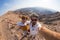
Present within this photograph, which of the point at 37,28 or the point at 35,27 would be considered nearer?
the point at 37,28

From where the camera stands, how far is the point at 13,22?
19469 millimetres

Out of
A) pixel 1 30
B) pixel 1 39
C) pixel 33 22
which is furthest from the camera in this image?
pixel 1 30

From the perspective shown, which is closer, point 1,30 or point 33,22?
point 33,22

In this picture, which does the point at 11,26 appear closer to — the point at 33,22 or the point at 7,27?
the point at 7,27

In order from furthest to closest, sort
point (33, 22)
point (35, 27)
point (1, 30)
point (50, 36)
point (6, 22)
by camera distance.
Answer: point (6, 22)
point (1, 30)
point (35, 27)
point (33, 22)
point (50, 36)

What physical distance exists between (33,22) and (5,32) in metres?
13.1

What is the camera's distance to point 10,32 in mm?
17516

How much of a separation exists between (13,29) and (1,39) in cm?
263

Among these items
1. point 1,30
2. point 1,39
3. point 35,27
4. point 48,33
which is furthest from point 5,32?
point 48,33

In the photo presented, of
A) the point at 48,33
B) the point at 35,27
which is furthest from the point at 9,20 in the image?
the point at 48,33

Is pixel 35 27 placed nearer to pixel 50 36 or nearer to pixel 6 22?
pixel 50 36

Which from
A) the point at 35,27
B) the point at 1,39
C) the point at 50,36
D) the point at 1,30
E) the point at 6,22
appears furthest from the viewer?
the point at 6,22

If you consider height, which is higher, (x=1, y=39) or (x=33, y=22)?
(x=33, y=22)

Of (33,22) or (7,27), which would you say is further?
(7,27)
